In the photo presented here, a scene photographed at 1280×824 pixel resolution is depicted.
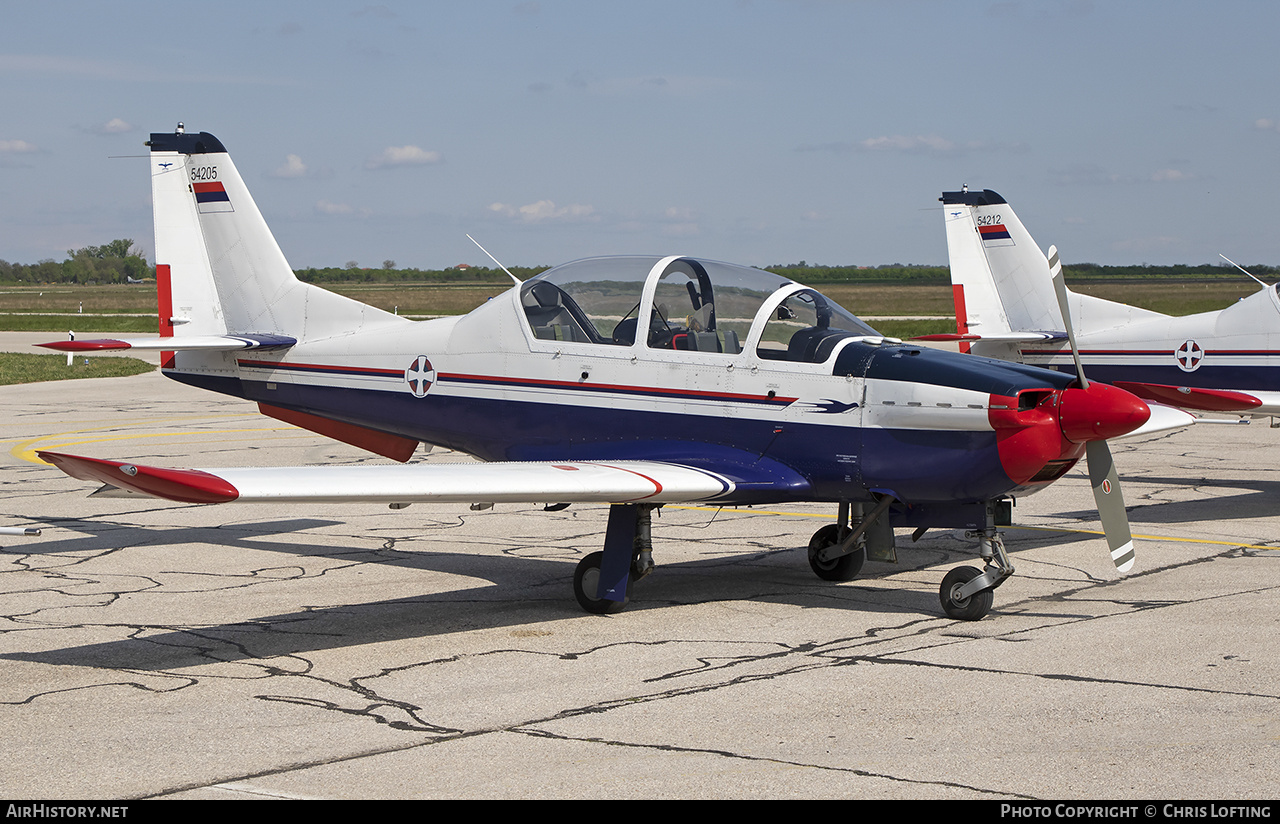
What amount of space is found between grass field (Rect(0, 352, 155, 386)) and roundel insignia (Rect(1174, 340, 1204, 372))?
967 inches

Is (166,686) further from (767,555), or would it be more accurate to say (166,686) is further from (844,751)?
(767,555)

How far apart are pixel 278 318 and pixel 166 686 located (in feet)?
17.0

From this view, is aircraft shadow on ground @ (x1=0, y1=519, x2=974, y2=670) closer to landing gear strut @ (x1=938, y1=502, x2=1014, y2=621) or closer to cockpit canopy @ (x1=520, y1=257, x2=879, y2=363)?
landing gear strut @ (x1=938, y1=502, x2=1014, y2=621)

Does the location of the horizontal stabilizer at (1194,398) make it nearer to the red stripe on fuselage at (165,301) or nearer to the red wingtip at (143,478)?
the red wingtip at (143,478)

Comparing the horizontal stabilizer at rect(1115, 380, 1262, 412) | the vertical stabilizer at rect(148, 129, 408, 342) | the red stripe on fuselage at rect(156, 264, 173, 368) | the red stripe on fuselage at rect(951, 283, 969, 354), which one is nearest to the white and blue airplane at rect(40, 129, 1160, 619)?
the vertical stabilizer at rect(148, 129, 408, 342)

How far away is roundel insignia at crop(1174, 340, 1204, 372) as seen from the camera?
1559cm

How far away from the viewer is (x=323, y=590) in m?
9.28

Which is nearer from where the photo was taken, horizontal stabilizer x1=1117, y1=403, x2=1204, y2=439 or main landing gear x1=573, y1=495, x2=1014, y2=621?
main landing gear x1=573, y1=495, x2=1014, y2=621

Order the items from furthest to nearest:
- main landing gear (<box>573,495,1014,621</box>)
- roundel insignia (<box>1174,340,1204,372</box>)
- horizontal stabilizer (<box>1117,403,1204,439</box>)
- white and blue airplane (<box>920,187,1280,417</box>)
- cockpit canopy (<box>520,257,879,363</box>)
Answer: roundel insignia (<box>1174,340,1204,372</box>), white and blue airplane (<box>920,187,1280,417</box>), horizontal stabilizer (<box>1117,403,1204,439</box>), cockpit canopy (<box>520,257,879,363</box>), main landing gear (<box>573,495,1014,621</box>)

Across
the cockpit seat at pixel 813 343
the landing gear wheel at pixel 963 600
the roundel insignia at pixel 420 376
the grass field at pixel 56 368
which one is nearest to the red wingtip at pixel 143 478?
the roundel insignia at pixel 420 376

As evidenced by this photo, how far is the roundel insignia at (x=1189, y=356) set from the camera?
15.6 m

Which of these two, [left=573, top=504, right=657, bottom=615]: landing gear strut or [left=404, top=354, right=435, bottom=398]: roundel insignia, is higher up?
[left=404, top=354, right=435, bottom=398]: roundel insignia

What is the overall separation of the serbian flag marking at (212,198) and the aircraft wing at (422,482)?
4795mm
